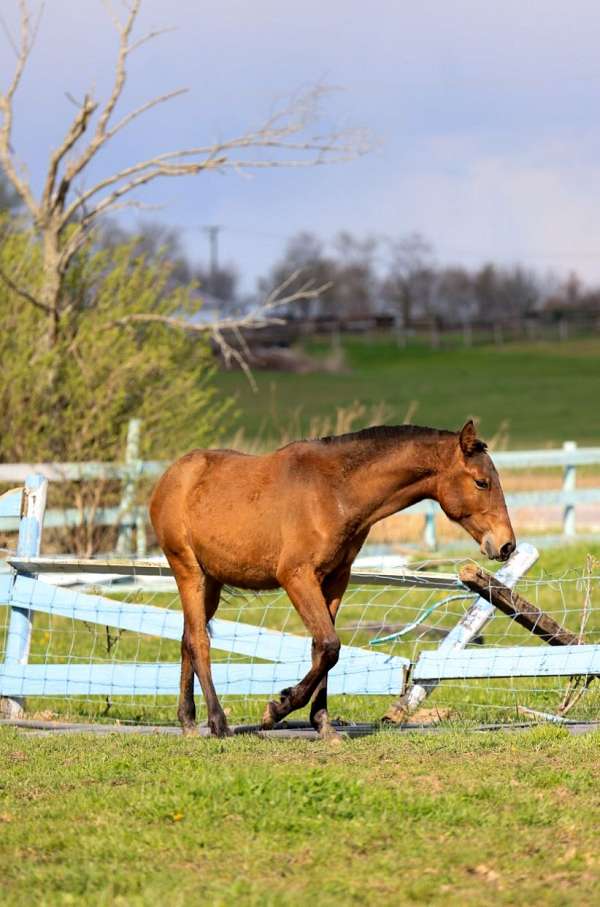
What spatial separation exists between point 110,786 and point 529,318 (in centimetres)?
8178

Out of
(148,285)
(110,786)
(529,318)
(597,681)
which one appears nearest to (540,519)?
(148,285)

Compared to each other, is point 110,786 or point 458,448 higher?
point 458,448

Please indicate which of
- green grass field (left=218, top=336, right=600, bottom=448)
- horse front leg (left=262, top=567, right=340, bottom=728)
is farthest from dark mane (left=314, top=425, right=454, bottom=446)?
green grass field (left=218, top=336, right=600, bottom=448)

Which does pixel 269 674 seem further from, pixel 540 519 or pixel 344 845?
pixel 540 519

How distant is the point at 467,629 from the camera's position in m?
8.37

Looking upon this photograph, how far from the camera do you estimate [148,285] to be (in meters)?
17.4

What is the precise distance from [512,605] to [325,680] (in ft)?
4.37

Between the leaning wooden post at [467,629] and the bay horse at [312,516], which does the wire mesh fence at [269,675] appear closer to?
the leaning wooden post at [467,629]

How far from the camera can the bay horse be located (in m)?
7.39

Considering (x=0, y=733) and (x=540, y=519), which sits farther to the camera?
(x=540, y=519)

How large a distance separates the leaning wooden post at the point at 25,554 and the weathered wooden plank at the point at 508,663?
2.71 metres

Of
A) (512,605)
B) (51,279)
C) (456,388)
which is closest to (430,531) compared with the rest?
(51,279)

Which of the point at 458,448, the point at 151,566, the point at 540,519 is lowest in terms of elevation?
the point at 540,519

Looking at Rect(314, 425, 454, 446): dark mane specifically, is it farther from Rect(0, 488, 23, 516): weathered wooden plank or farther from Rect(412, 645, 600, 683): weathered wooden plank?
Rect(0, 488, 23, 516): weathered wooden plank
